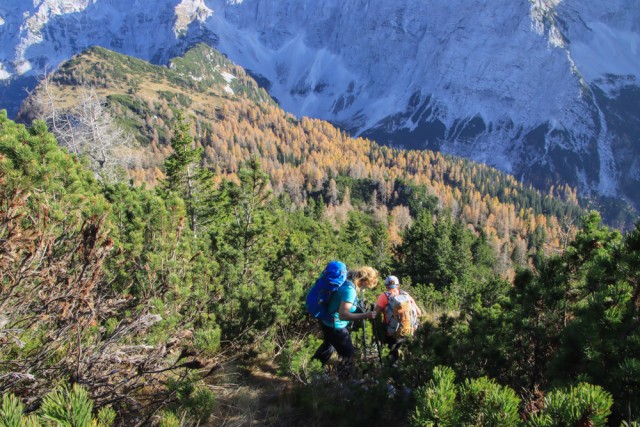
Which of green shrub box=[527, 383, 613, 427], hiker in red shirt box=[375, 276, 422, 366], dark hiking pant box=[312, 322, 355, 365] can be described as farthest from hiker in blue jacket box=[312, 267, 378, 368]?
green shrub box=[527, 383, 613, 427]

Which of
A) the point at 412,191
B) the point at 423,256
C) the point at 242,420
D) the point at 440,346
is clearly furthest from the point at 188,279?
the point at 412,191

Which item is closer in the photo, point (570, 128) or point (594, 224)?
point (594, 224)

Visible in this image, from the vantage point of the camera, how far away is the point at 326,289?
16.1 ft

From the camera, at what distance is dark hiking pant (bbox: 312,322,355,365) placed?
4999 millimetres

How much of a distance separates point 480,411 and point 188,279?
4621 millimetres

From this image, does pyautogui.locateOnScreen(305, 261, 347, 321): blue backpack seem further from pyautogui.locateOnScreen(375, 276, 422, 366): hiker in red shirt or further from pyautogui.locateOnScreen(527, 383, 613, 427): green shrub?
pyautogui.locateOnScreen(527, 383, 613, 427): green shrub

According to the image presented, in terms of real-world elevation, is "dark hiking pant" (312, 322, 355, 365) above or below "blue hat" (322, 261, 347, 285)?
below

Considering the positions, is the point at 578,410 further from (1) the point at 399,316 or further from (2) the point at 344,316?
(1) the point at 399,316

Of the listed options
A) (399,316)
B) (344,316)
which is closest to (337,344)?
(344,316)

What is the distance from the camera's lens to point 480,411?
200 centimetres

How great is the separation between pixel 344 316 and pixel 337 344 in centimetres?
59

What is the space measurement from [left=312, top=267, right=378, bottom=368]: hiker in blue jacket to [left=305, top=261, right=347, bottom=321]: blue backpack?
0.19 ft

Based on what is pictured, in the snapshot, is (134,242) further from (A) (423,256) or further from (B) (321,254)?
(A) (423,256)

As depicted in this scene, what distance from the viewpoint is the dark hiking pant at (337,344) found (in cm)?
500
